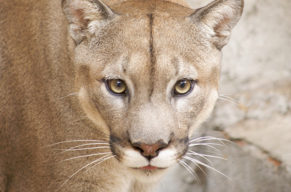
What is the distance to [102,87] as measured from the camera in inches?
127

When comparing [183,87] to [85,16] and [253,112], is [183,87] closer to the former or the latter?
[85,16]

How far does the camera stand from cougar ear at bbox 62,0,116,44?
10.8 feet

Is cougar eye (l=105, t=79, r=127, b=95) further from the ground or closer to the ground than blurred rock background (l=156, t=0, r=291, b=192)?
further from the ground

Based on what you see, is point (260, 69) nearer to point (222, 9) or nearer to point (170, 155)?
point (222, 9)

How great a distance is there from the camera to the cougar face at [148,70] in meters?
3.06

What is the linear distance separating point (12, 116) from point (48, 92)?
276 millimetres

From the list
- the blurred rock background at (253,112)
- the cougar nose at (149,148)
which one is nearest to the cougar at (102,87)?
the cougar nose at (149,148)

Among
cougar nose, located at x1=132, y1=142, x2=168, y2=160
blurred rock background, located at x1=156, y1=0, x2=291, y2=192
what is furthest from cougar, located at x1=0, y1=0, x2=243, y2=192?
blurred rock background, located at x1=156, y1=0, x2=291, y2=192

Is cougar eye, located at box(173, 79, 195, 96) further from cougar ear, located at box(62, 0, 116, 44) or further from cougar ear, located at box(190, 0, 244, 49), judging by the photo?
cougar ear, located at box(62, 0, 116, 44)

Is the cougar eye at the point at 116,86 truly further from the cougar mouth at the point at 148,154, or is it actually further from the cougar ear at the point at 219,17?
the cougar ear at the point at 219,17

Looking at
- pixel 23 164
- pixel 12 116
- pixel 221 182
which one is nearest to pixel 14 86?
pixel 12 116

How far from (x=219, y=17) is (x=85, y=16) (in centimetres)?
72

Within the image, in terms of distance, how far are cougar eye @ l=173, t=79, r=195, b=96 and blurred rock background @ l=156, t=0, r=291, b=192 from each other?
3.43ft

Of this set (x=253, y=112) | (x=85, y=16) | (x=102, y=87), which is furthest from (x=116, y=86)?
(x=253, y=112)
